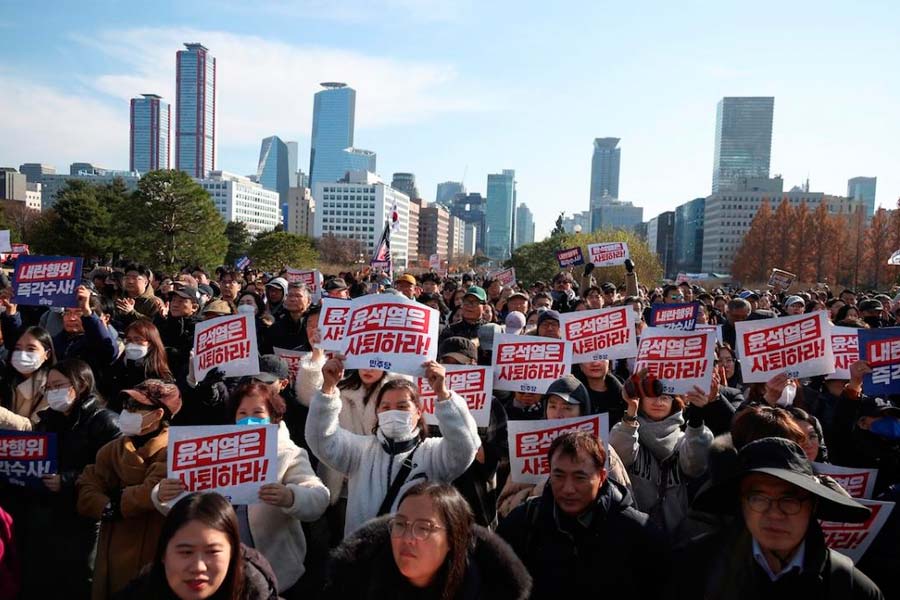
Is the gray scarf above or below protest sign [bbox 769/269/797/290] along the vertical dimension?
below

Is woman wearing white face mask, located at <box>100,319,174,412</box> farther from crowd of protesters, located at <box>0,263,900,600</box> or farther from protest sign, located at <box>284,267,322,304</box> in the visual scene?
protest sign, located at <box>284,267,322,304</box>

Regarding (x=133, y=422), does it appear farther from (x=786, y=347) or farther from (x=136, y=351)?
(x=786, y=347)

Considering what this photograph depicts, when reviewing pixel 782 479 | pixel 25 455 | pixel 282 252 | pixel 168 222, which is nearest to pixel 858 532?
pixel 782 479

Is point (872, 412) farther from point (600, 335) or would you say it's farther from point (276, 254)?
point (276, 254)

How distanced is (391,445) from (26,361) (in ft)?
10.6

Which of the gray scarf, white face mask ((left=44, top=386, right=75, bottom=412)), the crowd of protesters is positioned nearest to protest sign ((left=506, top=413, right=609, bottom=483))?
the crowd of protesters

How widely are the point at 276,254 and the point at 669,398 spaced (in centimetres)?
4999

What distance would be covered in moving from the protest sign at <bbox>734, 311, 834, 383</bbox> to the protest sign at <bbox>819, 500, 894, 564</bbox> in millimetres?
2056

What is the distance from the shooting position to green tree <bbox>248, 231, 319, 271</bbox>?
51.8 m

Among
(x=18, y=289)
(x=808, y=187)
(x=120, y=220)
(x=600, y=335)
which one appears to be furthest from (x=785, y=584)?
(x=808, y=187)

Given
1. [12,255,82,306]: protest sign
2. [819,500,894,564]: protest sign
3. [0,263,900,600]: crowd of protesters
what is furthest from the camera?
[12,255,82,306]: protest sign

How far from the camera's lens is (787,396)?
18.9 ft

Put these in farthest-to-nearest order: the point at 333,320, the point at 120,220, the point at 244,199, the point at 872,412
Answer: the point at 244,199
the point at 120,220
the point at 333,320
the point at 872,412

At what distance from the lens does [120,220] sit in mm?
45688
